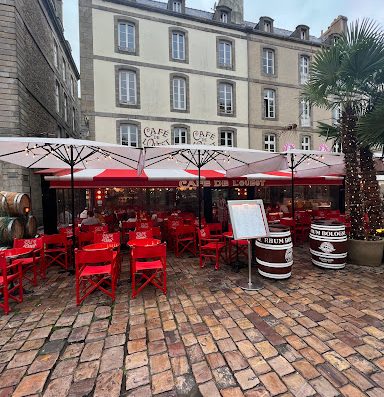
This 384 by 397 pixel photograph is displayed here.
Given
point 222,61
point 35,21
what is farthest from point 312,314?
point 222,61

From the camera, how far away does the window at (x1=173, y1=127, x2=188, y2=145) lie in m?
15.4

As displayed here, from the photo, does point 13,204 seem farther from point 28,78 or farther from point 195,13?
point 195,13

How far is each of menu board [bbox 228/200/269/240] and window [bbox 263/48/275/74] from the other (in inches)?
650

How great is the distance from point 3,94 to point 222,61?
13.5 m

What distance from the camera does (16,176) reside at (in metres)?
8.80

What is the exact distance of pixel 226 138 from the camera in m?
16.4

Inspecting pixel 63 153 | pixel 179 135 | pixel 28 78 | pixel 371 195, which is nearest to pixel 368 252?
pixel 371 195

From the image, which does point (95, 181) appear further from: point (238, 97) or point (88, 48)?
point (238, 97)

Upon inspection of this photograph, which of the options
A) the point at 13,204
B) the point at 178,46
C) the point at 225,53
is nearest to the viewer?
the point at 13,204

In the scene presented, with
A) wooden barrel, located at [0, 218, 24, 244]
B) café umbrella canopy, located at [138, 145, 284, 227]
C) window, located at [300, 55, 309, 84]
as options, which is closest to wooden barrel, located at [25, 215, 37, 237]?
wooden barrel, located at [0, 218, 24, 244]

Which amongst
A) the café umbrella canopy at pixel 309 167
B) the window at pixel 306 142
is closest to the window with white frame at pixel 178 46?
the window at pixel 306 142

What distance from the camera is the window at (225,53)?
53.4 ft

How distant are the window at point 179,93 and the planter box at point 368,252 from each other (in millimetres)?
13278

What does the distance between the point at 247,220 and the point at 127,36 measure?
50.4 ft
